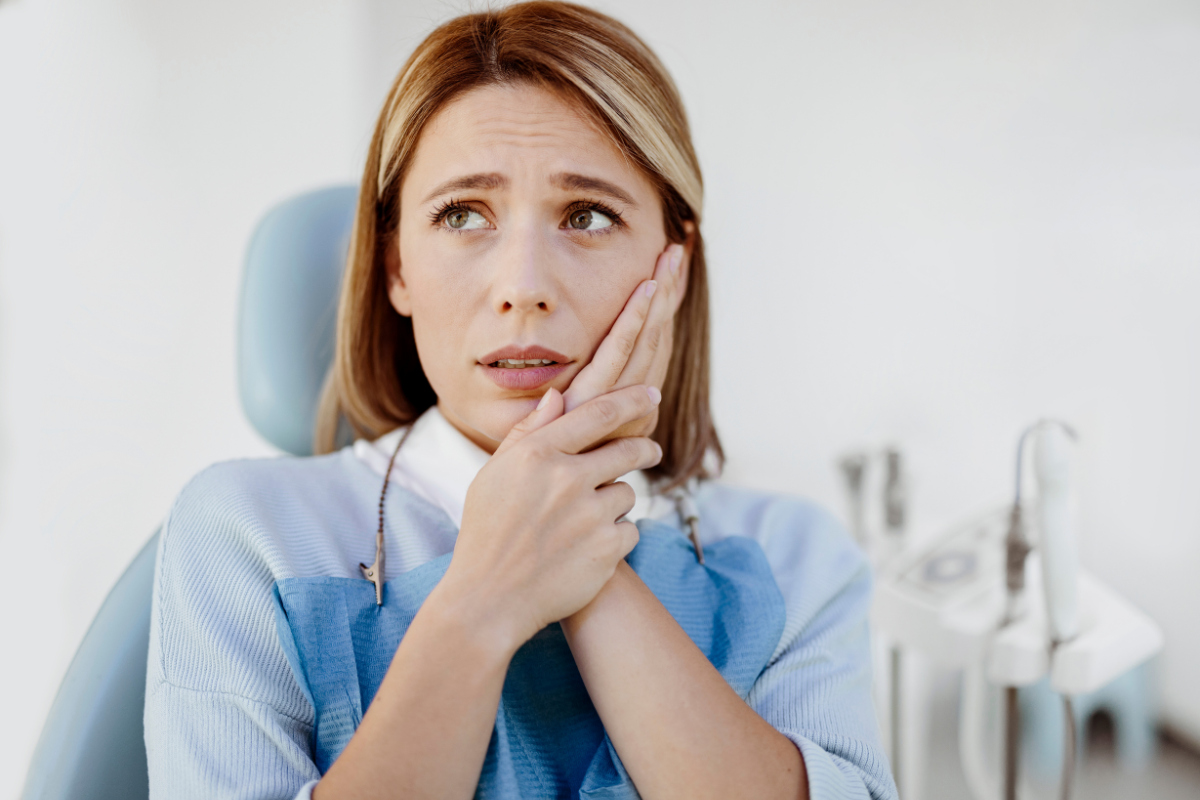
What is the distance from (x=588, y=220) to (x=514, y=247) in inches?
4.3

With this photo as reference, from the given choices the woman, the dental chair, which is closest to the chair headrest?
the dental chair

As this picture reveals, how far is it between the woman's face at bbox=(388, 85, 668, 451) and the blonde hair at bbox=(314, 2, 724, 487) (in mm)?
30

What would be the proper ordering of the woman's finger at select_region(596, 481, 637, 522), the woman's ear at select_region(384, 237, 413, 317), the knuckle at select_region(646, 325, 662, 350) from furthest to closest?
the woman's ear at select_region(384, 237, 413, 317)
the knuckle at select_region(646, 325, 662, 350)
the woman's finger at select_region(596, 481, 637, 522)

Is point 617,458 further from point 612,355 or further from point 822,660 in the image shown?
point 822,660

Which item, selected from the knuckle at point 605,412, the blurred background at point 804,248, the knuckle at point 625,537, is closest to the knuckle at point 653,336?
the knuckle at point 605,412

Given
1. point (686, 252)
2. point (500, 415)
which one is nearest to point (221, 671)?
point (500, 415)

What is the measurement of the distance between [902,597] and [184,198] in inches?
62.3

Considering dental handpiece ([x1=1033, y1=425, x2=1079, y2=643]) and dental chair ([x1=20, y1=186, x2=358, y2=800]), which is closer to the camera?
dental chair ([x1=20, y1=186, x2=358, y2=800])

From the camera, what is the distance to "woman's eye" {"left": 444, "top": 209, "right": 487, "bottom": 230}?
876 millimetres

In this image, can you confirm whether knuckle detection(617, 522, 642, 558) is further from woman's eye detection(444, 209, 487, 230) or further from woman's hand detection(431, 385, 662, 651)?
woman's eye detection(444, 209, 487, 230)

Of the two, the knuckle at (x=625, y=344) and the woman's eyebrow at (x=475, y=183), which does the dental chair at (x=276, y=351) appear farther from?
the knuckle at (x=625, y=344)

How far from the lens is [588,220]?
89 cm

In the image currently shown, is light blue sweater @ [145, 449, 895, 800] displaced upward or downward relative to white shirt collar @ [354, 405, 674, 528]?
downward

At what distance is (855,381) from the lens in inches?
77.0
